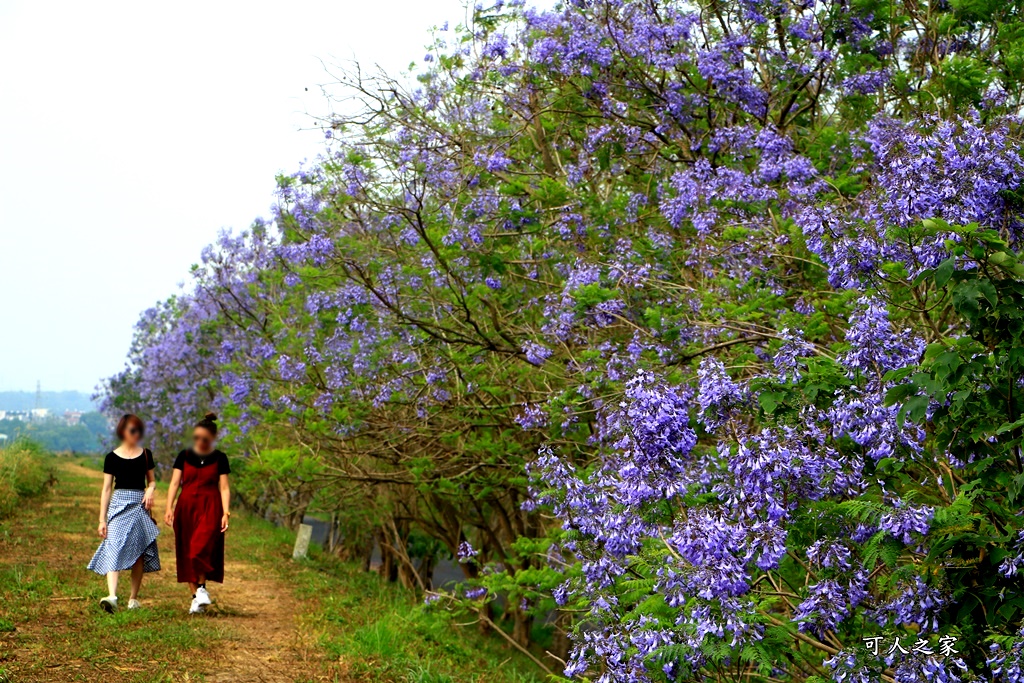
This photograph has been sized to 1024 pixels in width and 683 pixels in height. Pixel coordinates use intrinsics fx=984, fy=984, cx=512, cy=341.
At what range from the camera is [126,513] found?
7531 millimetres

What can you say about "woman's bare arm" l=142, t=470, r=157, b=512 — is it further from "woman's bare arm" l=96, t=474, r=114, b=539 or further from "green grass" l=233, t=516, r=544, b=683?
"green grass" l=233, t=516, r=544, b=683

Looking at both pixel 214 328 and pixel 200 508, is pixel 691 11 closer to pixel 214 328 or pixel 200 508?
pixel 200 508

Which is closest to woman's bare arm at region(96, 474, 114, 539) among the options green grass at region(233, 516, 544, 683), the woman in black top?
the woman in black top

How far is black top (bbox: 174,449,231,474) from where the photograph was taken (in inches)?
313

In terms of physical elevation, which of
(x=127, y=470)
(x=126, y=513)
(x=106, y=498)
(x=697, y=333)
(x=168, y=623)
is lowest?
(x=168, y=623)

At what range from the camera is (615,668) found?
12.6ft

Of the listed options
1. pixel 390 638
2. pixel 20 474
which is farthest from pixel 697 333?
pixel 20 474

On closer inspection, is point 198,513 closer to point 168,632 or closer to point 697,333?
point 168,632

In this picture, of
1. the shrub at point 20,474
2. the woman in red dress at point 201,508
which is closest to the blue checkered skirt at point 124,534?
the woman in red dress at point 201,508

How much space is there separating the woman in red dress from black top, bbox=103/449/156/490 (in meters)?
0.30

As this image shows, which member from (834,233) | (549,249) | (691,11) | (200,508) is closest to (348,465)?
(200,508)

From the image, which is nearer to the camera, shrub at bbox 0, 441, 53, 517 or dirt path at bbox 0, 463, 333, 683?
dirt path at bbox 0, 463, 333, 683

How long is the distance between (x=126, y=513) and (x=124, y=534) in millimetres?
166

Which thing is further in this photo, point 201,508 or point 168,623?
point 201,508
